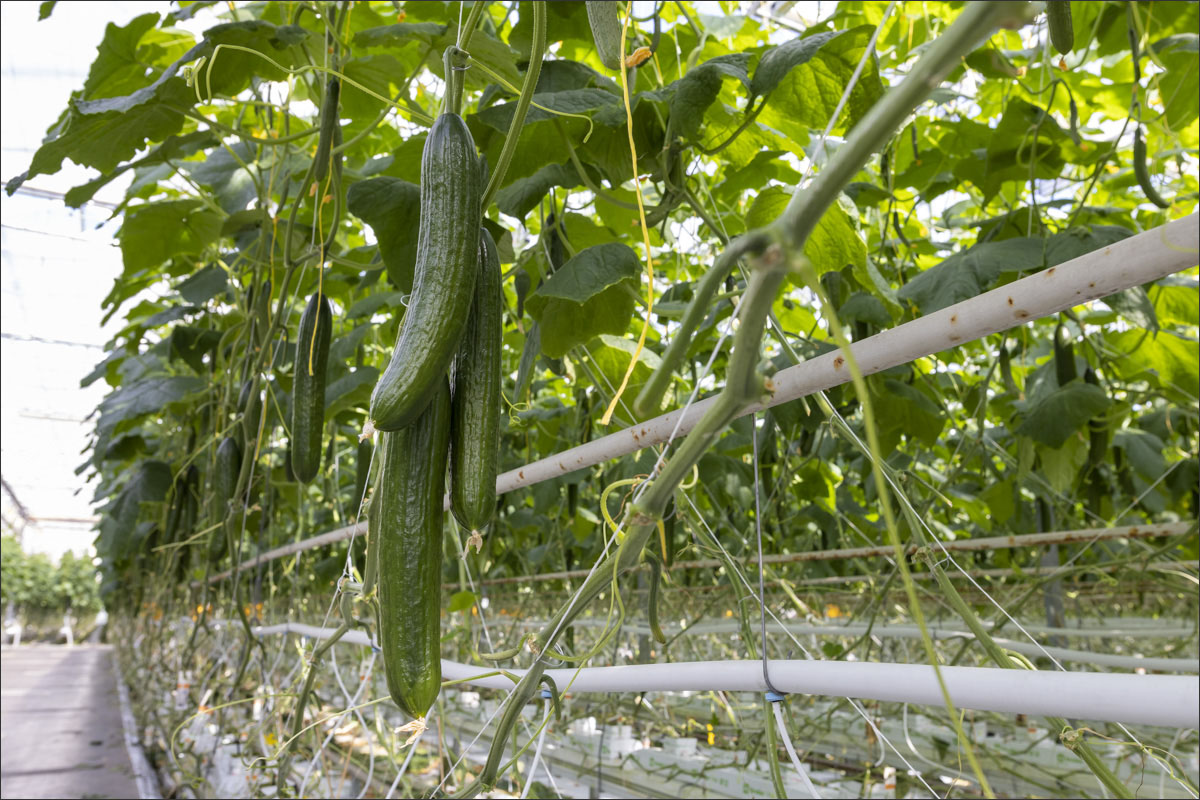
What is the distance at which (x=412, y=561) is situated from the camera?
0.58m

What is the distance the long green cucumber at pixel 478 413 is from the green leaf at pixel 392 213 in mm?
314

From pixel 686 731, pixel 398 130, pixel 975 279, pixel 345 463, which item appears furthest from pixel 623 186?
pixel 345 463

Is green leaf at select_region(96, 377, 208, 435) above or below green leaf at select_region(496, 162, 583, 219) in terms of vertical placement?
below

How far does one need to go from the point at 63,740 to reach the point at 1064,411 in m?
6.04

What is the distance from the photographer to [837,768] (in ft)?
11.7

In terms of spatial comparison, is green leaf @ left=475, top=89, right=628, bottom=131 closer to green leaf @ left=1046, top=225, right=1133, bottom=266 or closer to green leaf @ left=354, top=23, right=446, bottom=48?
green leaf @ left=354, top=23, right=446, bottom=48

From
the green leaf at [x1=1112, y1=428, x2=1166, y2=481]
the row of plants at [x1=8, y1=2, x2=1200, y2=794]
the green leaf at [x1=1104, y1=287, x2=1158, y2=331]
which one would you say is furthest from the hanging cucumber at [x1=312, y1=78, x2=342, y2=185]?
the green leaf at [x1=1112, y1=428, x2=1166, y2=481]

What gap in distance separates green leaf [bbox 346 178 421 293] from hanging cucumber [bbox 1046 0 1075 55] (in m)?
0.56

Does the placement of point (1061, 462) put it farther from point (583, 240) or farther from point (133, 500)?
point (133, 500)

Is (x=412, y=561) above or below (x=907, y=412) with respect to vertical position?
below

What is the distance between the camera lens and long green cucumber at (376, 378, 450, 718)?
580 millimetres

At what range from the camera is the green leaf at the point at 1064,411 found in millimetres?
1341

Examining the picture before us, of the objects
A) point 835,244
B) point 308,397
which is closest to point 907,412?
point 835,244

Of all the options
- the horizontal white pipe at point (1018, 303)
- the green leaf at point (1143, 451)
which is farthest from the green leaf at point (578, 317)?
the green leaf at point (1143, 451)
